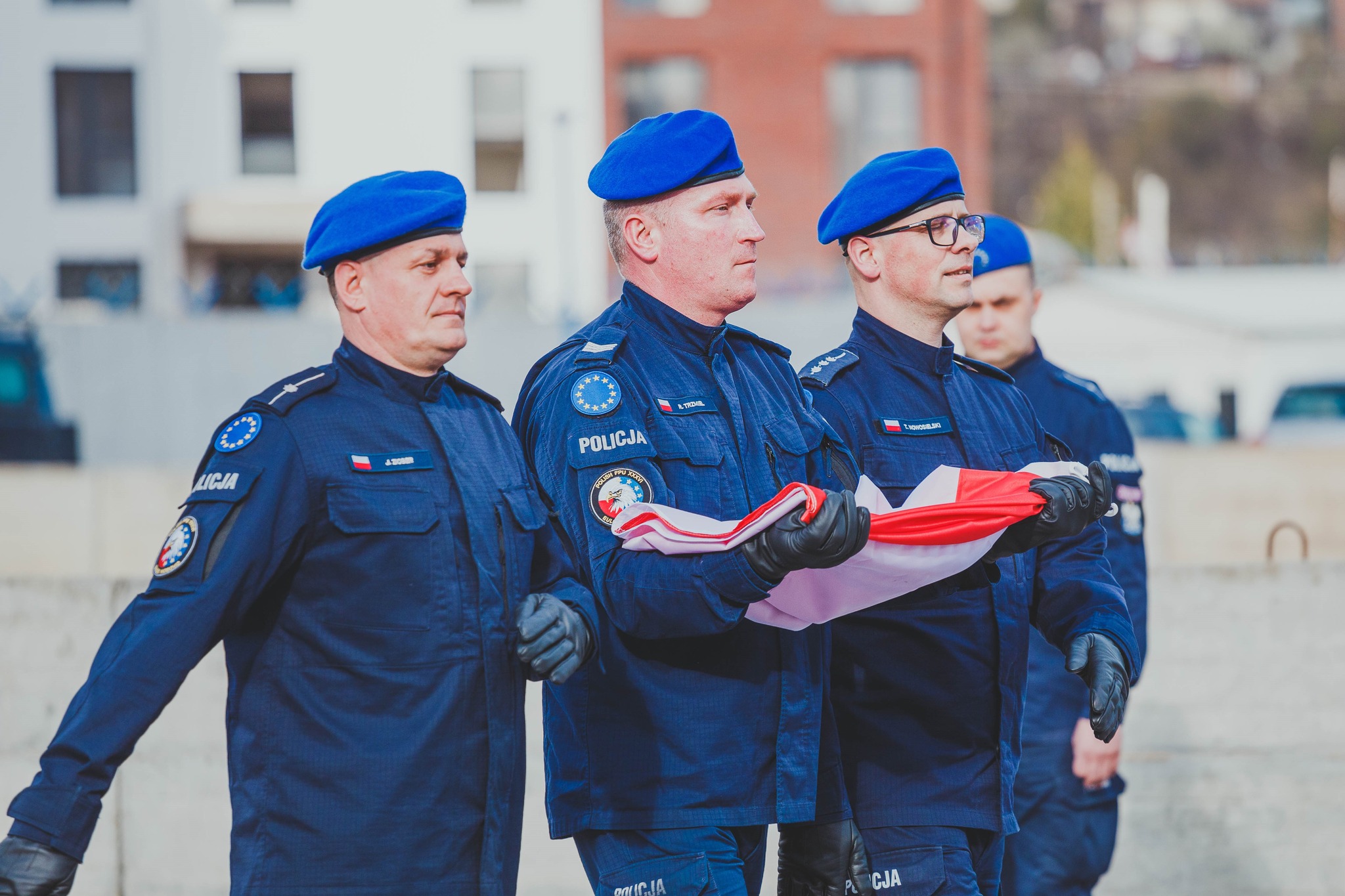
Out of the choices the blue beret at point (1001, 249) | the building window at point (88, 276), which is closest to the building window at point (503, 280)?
the building window at point (88, 276)

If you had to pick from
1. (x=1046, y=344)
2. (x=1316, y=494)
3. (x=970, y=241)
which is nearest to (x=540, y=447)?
(x=970, y=241)

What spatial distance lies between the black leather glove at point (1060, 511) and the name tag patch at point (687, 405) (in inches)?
28.3

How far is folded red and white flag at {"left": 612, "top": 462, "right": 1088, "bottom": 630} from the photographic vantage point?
3330 millimetres

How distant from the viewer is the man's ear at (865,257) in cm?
432

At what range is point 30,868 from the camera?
283 cm

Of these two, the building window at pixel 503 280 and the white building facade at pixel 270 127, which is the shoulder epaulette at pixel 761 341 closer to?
the white building facade at pixel 270 127

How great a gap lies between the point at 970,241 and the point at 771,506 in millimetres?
1419

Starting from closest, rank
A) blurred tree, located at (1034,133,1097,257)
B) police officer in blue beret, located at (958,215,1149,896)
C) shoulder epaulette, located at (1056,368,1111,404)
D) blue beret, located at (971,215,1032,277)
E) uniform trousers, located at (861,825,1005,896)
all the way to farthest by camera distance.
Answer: uniform trousers, located at (861,825,1005,896) → police officer in blue beret, located at (958,215,1149,896) → shoulder epaulette, located at (1056,368,1111,404) → blue beret, located at (971,215,1032,277) → blurred tree, located at (1034,133,1097,257)

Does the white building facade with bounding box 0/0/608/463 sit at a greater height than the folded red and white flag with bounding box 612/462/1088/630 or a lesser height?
greater

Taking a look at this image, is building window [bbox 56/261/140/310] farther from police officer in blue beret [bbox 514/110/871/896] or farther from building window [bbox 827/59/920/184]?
police officer in blue beret [bbox 514/110/871/896]

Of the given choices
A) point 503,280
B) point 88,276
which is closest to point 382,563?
point 503,280

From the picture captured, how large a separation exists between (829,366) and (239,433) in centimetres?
162

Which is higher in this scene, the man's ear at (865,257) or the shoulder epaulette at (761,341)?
the man's ear at (865,257)

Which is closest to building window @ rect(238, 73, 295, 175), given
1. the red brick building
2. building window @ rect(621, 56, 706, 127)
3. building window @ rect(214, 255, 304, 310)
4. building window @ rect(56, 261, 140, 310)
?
building window @ rect(214, 255, 304, 310)
